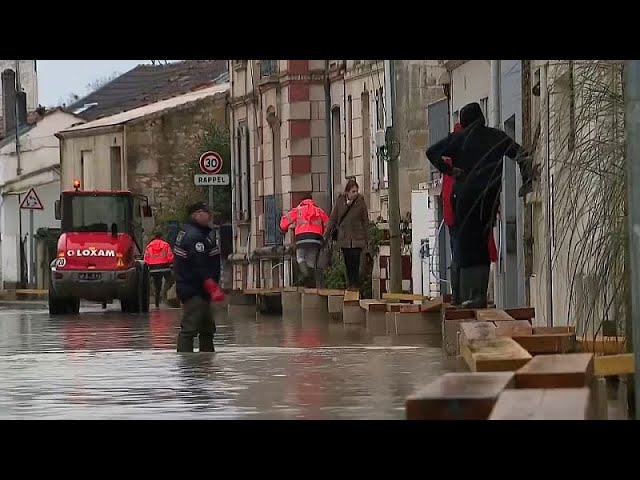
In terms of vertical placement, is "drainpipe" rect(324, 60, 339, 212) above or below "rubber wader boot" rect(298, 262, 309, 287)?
above

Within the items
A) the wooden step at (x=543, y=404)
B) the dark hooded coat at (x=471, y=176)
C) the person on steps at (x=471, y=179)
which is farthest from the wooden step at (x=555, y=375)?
the dark hooded coat at (x=471, y=176)

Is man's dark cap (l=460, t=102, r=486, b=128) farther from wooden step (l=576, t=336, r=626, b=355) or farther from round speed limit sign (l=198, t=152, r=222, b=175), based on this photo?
round speed limit sign (l=198, t=152, r=222, b=175)

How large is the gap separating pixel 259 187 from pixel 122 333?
2283cm

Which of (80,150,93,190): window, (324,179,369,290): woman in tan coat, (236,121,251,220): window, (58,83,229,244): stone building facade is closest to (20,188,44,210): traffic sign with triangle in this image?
(236,121,251,220): window

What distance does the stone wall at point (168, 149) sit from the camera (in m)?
64.7

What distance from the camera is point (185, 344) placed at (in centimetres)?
1914

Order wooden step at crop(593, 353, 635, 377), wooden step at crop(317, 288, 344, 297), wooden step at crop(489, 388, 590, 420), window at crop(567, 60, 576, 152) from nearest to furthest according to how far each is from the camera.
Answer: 1. wooden step at crop(489, 388, 590, 420)
2. wooden step at crop(593, 353, 635, 377)
3. window at crop(567, 60, 576, 152)
4. wooden step at crop(317, 288, 344, 297)

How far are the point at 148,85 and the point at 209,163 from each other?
157 feet

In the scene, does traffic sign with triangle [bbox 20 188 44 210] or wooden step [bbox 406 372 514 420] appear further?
traffic sign with triangle [bbox 20 188 44 210]

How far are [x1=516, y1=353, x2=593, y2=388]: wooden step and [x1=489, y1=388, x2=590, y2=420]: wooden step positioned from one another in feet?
0.39

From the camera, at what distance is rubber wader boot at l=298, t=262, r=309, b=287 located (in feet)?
107

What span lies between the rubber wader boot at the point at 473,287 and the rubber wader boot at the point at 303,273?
15.3 metres

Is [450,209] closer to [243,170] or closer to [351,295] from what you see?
[351,295]
